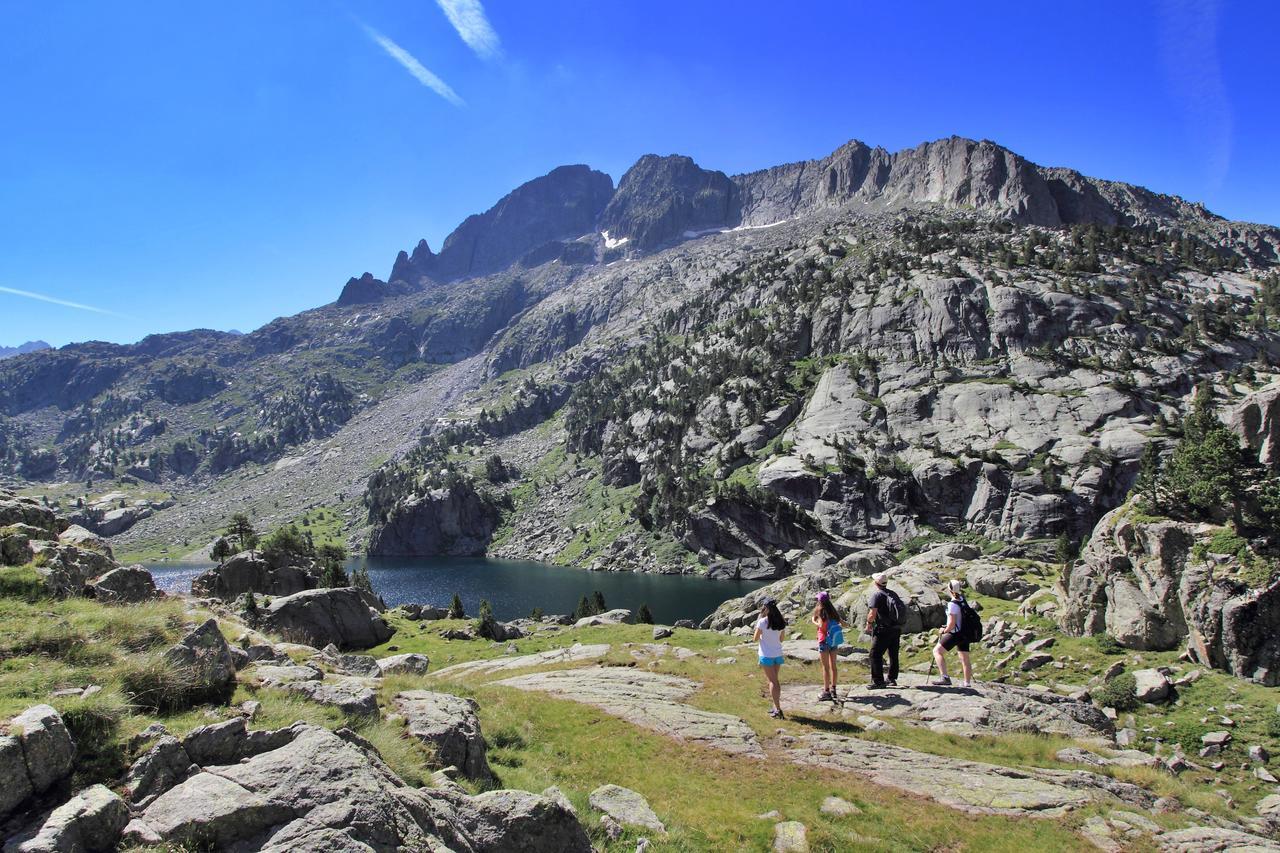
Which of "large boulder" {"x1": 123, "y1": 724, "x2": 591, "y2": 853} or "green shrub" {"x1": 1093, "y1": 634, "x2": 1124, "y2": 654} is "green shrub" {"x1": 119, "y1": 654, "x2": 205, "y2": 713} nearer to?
"large boulder" {"x1": 123, "y1": 724, "x2": 591, "y2": 853}

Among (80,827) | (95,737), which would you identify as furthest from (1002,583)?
(80,827)

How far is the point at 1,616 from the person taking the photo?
522 inches

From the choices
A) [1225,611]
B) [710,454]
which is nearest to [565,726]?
[1225,611]

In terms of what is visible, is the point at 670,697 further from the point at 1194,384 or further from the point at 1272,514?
the point at 1194,384

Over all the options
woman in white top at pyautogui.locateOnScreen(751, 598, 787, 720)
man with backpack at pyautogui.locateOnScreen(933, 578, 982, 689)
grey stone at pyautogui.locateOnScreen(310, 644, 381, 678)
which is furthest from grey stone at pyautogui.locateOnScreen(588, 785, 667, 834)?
man with backpack at pyautogui.locateOnScreen(933, 578, 982, 689)

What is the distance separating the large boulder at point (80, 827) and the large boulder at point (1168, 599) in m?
40.6

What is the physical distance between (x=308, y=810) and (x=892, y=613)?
19.8 m

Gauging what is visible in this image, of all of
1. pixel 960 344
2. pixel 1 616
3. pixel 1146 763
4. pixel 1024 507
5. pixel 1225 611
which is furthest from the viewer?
pixel 960 344

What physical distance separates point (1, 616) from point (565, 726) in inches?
609

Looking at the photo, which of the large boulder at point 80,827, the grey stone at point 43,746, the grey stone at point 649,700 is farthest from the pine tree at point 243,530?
the large boulder at point 80,827

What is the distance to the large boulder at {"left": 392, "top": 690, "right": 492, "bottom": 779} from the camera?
46.7 ft

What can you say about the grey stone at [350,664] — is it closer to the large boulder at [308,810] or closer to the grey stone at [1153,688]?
the large boulder at [308,810]

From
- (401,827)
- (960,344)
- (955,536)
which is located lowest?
(955,536)

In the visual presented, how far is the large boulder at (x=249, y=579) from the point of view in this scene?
7512 centimetres
